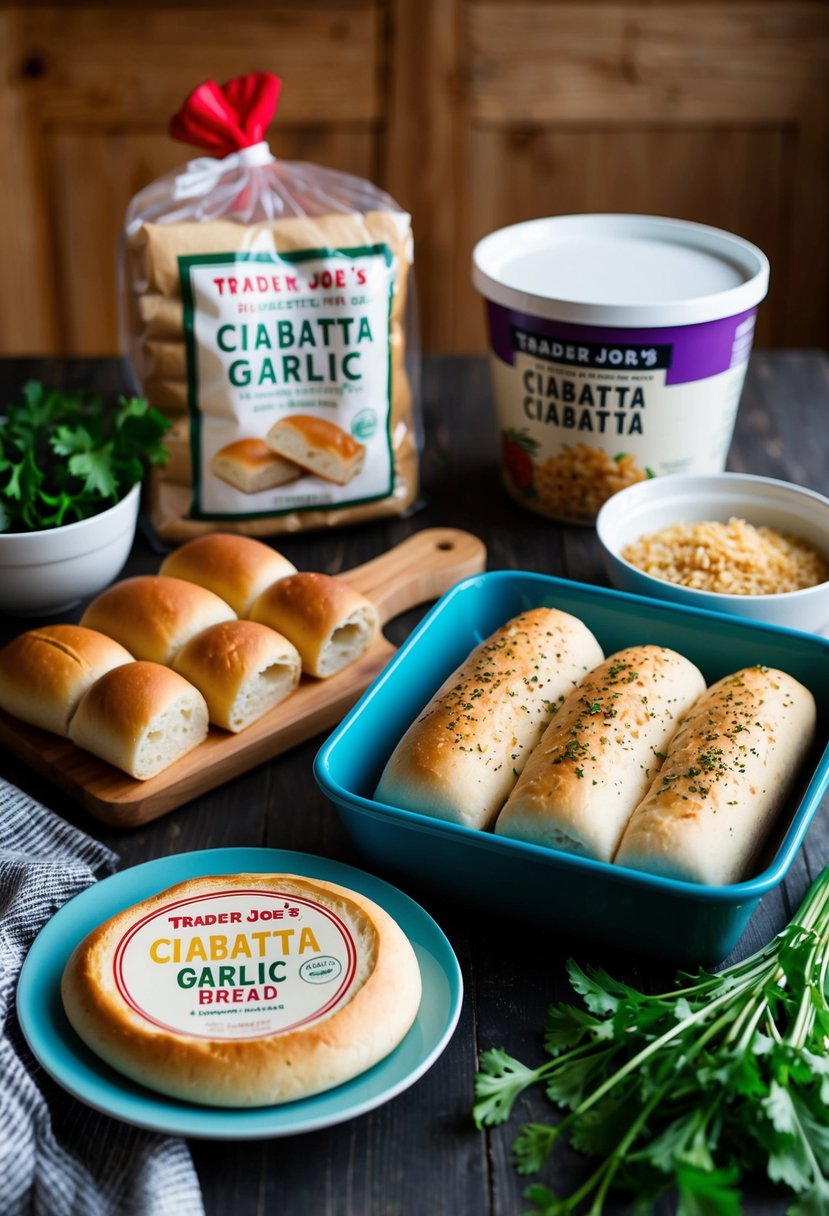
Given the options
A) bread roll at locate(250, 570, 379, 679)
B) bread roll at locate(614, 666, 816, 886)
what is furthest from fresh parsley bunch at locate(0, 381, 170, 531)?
bread roll at locate(614, 666, 816, 886)

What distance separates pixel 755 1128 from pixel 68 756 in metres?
0.71

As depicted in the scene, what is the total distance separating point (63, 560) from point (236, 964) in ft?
1.98

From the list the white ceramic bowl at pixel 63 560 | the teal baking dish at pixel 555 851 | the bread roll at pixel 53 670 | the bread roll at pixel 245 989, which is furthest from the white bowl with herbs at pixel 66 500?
the bread roll at pixel 245 989

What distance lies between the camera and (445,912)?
3.43 ft

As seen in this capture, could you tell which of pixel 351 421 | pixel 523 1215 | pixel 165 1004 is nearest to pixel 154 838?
pixel 165 1004

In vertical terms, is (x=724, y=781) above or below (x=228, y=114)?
below

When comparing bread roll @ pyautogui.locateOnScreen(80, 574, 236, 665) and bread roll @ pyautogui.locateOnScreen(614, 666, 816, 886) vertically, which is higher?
bread roll @ pyautogui.locateOnScreen(614, 666, 816, 886)

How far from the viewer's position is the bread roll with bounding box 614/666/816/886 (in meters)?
0.94

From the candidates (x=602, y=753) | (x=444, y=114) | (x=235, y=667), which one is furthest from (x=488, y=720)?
(x=444, y=114)

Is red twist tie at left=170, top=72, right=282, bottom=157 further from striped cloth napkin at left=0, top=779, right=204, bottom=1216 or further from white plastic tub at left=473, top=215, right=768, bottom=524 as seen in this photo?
striped cloth napkin at left=0, top=779, right=204, bottom=1216

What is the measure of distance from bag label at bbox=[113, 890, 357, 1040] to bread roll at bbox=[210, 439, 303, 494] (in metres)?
0.71

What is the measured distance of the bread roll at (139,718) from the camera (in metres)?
1.15

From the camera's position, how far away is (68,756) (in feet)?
3.96

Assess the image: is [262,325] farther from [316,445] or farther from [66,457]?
[66,457]
